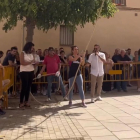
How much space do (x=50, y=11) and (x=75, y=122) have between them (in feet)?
11.2

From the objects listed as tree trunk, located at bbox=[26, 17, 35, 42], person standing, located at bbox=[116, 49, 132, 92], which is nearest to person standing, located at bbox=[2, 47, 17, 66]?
tree trunk, located at bbox=[26, 17, 35, 42]

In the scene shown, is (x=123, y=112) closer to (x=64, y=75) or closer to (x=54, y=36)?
(x=64, y=75)

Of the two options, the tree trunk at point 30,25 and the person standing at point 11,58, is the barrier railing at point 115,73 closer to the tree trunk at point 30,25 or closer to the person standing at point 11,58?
the person standing at point 11,58

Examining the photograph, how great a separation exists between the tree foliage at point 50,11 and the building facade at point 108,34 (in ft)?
19.9

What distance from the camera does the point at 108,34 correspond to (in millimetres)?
15078

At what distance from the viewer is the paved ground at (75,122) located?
17.5ft

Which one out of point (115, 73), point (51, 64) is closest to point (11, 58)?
point (51, 64)

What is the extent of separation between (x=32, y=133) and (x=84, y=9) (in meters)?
4.05

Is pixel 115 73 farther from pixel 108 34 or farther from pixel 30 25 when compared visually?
pixel 108 34

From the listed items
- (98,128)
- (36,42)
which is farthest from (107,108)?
(36,42)

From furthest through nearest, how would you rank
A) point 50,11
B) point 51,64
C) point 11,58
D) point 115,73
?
point 115,73
point 11,58
point 51,64
point 50,11

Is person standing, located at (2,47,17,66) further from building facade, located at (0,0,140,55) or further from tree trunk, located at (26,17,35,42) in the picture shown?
building facade, located at (0,0,140,55)

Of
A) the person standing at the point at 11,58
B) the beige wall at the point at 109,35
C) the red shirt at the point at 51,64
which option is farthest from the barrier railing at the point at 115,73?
the beige wall at the point at 109,35

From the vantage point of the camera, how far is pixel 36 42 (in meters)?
14.2
